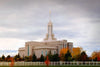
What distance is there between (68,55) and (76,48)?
7309 centimetres

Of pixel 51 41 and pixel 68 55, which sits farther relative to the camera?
pixel 51 41

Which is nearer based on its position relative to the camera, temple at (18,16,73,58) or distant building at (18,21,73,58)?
temple at (18,16,73,58)

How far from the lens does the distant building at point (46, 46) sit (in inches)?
6112

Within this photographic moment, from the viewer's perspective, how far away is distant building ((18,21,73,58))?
6112 inches

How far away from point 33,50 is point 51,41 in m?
13.8

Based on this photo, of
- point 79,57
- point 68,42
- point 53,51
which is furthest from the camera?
point 68,42

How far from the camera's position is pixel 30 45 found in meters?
161

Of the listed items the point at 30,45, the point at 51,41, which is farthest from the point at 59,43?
the point at 30,45

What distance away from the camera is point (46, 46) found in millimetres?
158625

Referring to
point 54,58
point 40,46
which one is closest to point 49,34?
point 40,46

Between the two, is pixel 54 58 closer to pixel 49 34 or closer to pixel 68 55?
pixel 68 55

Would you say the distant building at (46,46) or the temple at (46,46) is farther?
the distant building at (46,46)

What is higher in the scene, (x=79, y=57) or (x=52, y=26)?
(x=52, y=26)

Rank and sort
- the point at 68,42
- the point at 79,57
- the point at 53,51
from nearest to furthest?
the point at 79,57
the point at 53,51
the point at 68,42
